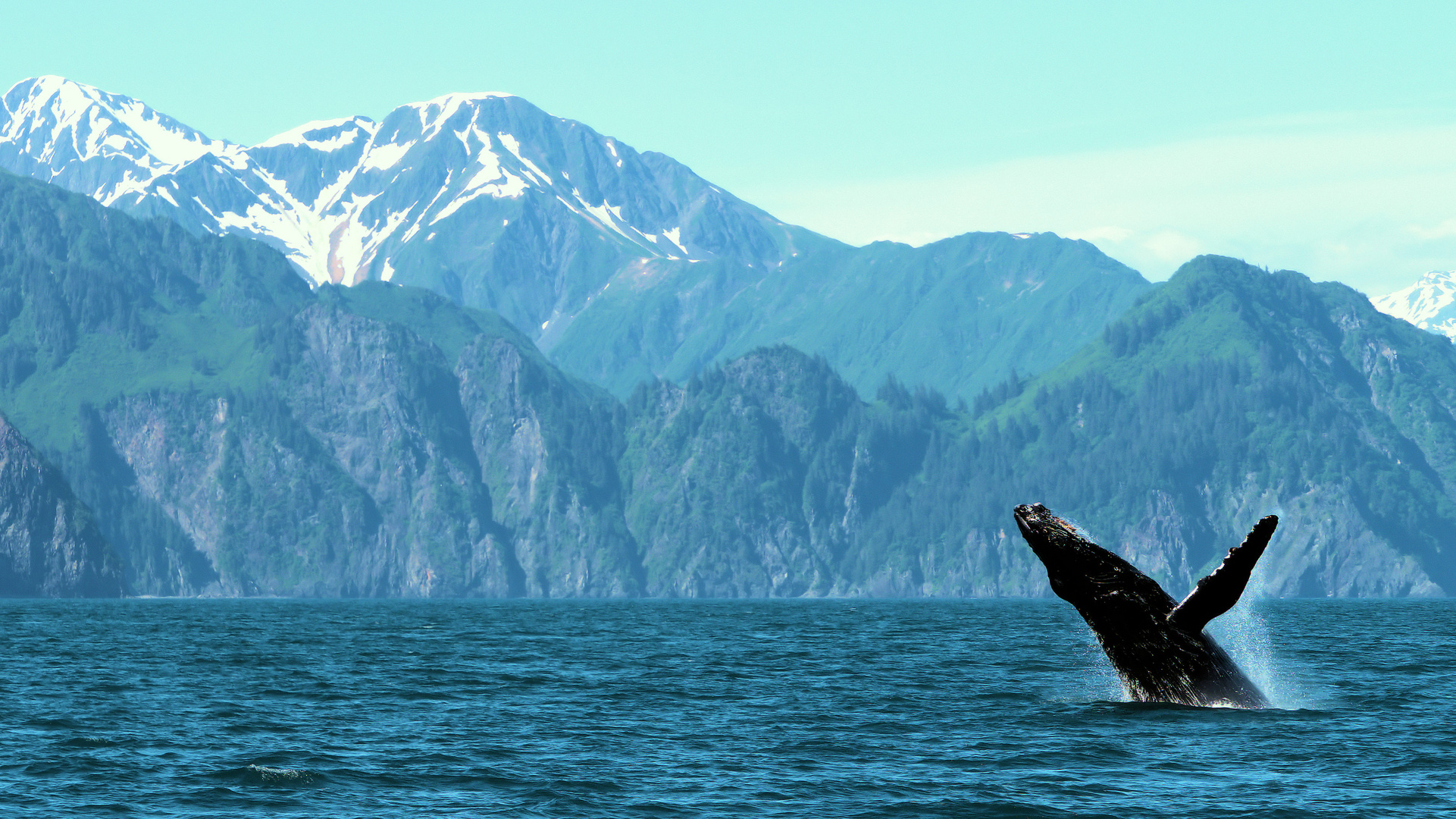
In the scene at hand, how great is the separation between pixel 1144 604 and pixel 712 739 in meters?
13.1

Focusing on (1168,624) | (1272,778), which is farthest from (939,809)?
(1168,624)

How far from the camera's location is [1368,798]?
127ft

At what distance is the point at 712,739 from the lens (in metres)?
50.6

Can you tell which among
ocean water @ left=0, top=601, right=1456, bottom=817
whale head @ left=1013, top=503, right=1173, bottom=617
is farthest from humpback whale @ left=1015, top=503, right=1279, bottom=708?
ocean water @ left=0, top=601, right=1456, bottom=817

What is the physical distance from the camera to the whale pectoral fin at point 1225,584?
1661 inches

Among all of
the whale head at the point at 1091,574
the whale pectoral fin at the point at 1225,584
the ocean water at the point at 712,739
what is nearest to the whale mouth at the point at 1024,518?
the whale head at the point at 1091,574

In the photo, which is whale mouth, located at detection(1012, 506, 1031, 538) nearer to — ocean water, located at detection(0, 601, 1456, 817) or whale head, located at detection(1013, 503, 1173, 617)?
whale head, located at detection(1013, 503, 1173, 617)

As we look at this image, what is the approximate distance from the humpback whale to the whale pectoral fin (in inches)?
1.1

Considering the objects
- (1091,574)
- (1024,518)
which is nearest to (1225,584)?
(1091,574)

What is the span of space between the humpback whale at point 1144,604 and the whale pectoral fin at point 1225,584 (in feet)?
0.09

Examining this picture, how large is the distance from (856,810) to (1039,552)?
12.3 meters

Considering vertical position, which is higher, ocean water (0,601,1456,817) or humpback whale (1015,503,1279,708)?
humpback whale (1015,503,1279,708)

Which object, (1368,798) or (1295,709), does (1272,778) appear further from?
(1295,709)

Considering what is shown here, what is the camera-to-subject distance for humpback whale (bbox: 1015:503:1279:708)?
4378 centimetres
